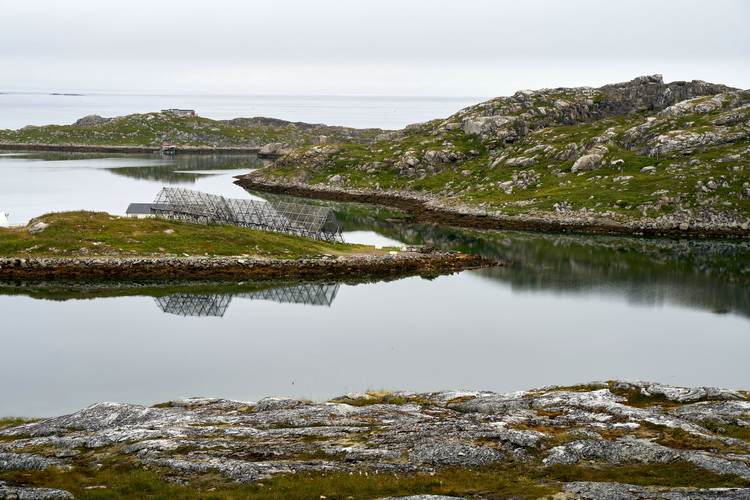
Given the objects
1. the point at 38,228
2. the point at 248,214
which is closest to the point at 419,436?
the point at 38,228

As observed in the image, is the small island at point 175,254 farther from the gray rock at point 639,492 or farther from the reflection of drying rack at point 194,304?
the gray rock at point 639,492

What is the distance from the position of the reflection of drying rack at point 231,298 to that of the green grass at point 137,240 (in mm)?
10802

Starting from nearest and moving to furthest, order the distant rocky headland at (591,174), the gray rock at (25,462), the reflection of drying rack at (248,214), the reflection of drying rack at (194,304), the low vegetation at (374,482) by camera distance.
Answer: the low vegetation at (374,482), the gray rock at (25,462), the reflection of drying rack at (194,304), the reflection of drying rack at (248,214), the distant rocky headland at (591,174)

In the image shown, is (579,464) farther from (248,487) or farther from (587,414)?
(248,487)

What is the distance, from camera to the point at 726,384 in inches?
2012

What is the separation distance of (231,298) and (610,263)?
205ft

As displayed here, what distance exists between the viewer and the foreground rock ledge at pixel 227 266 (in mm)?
80250

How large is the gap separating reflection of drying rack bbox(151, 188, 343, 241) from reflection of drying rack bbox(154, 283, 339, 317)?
23791 mm

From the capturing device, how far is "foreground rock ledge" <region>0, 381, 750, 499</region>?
24.7 m

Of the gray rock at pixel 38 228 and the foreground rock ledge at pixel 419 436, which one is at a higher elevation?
the gray rock at pixel 38 228

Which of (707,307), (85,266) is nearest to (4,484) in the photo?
(85,266)

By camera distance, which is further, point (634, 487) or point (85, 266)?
point (85, 266)

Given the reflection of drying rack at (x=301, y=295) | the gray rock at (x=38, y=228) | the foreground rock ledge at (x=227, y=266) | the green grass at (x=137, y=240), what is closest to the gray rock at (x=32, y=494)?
the reflection of drying rack at (x=301, y=295)

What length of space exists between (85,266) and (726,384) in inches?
2971
